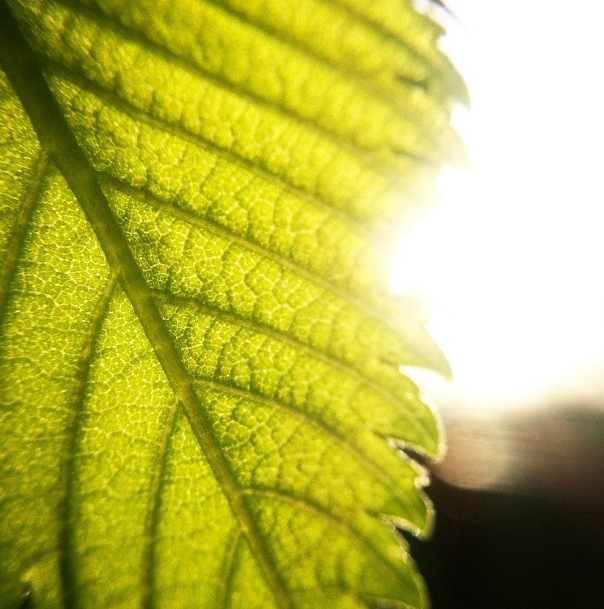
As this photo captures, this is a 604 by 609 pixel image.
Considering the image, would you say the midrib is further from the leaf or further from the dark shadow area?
the dark shadow area

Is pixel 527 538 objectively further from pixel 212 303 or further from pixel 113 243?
pixel 113 243

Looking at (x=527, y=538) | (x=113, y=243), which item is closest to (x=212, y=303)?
(x=113, y=243)

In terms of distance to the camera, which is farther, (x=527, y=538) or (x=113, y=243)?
(x=527, y=538)

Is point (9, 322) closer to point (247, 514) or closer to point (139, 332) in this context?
point (139, 332)

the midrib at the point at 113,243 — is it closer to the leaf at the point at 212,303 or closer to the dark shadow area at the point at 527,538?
the leaf at the point at 212,303

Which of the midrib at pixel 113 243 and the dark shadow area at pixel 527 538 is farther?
the dark shadow area at pixel 527 538

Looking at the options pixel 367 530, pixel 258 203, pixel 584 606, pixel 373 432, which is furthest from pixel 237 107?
pixel 584 606

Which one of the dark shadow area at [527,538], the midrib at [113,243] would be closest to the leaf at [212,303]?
the midrib at [113,243]

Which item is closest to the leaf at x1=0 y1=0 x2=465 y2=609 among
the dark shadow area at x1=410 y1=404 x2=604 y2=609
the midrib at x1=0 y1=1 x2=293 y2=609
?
the midrib at x1=0 y1=1 x2=293 y2=609
